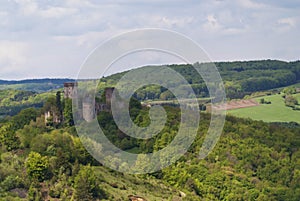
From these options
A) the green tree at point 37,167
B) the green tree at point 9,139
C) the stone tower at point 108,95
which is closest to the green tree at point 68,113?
the stone tower at point 108,95

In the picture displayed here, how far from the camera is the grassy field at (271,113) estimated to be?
364 feet

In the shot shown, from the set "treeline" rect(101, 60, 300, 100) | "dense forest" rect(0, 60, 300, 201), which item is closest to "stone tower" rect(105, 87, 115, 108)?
"dense forest" rect(0, 60, 300, 201)

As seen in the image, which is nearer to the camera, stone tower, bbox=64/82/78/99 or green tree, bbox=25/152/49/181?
green tree, bbox=25/152/49/181

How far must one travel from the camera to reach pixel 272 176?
70875 mm

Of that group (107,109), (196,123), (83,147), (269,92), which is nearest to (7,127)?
(83,147)

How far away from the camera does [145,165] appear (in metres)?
57.9

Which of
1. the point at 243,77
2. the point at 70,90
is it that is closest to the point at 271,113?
the point at 243,77

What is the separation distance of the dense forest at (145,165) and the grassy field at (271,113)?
971 inches

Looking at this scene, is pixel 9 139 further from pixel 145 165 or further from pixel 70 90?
pixel 145 165

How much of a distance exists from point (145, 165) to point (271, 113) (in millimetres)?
63981

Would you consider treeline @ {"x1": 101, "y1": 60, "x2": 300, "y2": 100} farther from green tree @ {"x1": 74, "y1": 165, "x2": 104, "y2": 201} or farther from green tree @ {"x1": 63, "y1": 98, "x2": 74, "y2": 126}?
green tree @ {"x1": 74, "y1": 165, "x2": 104, "y2": 201}

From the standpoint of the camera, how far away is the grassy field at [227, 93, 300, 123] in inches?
4368

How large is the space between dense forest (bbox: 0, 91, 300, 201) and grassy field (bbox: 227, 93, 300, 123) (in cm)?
2467

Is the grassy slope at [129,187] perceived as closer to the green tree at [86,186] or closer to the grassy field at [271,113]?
the green tree at [86,186]
